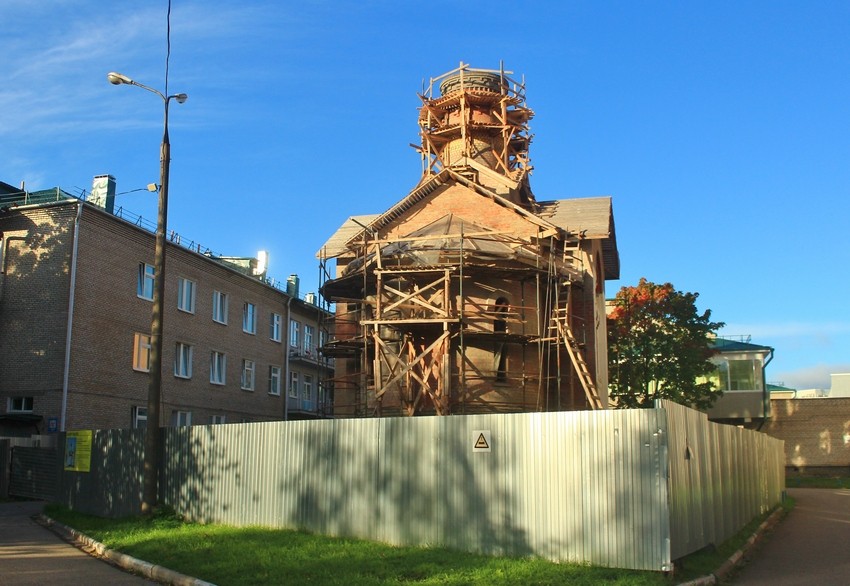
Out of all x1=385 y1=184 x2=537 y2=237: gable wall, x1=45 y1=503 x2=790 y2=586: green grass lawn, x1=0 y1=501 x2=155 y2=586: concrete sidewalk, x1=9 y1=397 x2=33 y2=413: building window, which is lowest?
x1=0 y1=501 x2=155 y2=586: concrete sidewalk

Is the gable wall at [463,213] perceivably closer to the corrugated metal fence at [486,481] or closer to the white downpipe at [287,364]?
the corrugated metal fence at [486,481]

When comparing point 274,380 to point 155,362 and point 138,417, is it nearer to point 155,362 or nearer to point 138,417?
point 138,417

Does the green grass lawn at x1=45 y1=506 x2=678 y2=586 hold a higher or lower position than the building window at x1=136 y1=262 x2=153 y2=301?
A: lower

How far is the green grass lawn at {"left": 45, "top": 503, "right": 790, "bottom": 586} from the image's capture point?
1095cm

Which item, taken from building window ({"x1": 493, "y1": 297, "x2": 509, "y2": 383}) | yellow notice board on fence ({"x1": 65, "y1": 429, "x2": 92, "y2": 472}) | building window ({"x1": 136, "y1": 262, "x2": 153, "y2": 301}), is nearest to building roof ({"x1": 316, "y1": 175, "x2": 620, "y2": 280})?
building window ({"x1": 493, "y1": 297, "x2": 509, "y2": 383})

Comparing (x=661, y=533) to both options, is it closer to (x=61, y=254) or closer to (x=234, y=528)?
(x=234, y=528)

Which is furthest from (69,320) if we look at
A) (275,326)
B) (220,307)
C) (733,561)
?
(733,561)

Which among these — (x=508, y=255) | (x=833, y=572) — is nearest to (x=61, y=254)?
(x=508, y=255)

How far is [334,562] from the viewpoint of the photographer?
39.6ft

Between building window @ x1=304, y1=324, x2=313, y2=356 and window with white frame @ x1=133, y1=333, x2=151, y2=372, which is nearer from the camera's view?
window with white frame @ x1=133, y1=333, x2=151, y2=372

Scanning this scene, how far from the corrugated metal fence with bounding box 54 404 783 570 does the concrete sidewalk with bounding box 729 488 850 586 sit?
0.84 metres

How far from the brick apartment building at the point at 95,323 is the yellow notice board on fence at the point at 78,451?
6118 millimetres

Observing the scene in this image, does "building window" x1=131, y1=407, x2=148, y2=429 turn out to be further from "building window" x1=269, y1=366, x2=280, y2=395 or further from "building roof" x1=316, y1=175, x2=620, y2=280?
"building window" x1=269, y1=366, x2=280, y2=395

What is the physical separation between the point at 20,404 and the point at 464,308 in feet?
49.2
